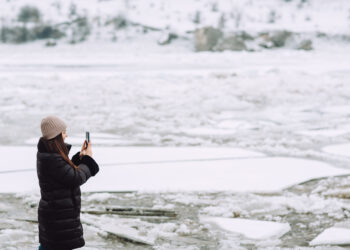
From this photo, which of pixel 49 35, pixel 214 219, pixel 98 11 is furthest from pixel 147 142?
pixel 98 11

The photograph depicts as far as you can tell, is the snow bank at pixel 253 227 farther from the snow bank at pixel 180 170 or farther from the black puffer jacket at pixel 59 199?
the black puffer jacket at pixel 59 199

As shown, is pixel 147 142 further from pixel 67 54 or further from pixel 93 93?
pixel 67 54

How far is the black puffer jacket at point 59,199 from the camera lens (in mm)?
2793

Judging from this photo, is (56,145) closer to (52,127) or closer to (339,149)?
(52,127)

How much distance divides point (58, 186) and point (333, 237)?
6.61ft

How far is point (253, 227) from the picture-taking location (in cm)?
430

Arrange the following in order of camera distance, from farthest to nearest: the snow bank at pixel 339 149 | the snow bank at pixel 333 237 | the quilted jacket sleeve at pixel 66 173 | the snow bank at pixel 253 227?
the snow bank at pixel 339 149, the snow bank at pixel 253 227, the snow bank at pixel 333 237, the quilted jacket sleeve at pixel 66 173

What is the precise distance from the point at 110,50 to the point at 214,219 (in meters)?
20.1

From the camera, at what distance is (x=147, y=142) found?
26.0ft

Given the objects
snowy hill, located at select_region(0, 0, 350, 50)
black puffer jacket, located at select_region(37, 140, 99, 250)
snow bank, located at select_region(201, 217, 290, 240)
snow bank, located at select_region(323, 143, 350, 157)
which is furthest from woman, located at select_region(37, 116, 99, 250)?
snowy hill, located at select_region(0, 0, 350, 50)

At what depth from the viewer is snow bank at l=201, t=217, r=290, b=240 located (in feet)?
13.7

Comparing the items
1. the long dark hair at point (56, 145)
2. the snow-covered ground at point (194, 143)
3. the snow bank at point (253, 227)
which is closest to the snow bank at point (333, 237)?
the snow-covered ground at point (194, 143)

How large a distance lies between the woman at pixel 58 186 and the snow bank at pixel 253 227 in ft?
5.27

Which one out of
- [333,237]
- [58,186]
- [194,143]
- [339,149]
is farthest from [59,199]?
[339,149]
